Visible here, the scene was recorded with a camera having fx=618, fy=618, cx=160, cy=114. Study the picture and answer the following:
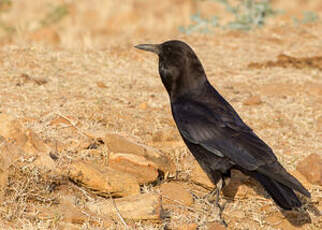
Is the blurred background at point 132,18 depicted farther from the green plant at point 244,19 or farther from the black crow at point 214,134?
the black crow at point 214,134

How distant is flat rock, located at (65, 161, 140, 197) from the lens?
4695mm

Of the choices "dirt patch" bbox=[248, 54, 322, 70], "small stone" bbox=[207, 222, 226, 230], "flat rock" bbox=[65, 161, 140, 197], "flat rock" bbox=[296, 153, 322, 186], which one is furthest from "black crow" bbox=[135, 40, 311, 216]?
"dirt patch" bbox=[248, 54, 322, 70]

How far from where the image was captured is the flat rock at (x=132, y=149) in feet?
17.0

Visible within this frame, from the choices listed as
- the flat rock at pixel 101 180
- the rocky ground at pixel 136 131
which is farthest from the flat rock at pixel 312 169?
the flat rock at pixel 101 180

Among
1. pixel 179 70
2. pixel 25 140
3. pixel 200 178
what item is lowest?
pixel 200 178

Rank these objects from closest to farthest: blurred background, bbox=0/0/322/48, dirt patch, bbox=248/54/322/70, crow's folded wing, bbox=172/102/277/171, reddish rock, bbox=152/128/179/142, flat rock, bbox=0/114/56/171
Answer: crow's folded wing, bbox=172/102/277/171 → flat rock, bbox=0/114/56/171 → reddish rock, bbox=152/128/179/142 → dirt patch, bbox=248/54/322/70 → blurred background, bbox=0/0/322/48

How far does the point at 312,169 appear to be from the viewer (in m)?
5.41

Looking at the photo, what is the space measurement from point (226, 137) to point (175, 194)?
2.13 feet

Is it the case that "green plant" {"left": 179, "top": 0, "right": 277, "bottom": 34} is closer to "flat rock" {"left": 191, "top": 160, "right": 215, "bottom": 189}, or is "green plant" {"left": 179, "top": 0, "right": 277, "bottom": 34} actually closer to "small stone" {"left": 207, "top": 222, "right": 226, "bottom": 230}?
"flat rock" {"left": 191, "top": 160, "right": 215, "bottom": 189}

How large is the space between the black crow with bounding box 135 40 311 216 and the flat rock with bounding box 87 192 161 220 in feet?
2.07

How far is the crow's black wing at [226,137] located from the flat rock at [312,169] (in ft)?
2.88

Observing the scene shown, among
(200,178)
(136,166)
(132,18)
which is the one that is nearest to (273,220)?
(200,178)

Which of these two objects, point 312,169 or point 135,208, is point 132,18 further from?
point 135,208

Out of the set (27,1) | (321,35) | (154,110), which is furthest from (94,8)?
(154,110)
